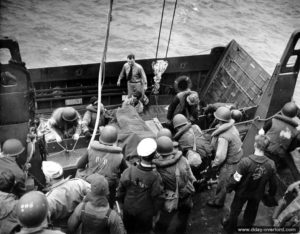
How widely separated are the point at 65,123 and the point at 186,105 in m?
2.31

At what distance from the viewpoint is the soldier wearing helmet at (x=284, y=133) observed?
6.31m

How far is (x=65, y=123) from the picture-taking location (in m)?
6.82

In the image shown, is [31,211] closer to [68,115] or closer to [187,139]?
[187,139]

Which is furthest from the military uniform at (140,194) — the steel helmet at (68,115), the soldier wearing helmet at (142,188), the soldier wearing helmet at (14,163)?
the steel helmet at (68,115)

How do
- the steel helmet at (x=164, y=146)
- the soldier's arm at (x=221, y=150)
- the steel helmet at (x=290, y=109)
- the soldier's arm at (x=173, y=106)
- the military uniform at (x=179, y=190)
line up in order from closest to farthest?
the steel helmet at (x=164, y=146)
the military uniform at (x=179, y=190)
the soldier's arm at (x=221, y=150)
the steel helmet at (x=290, y=109)
the soldier's arm at (x=173, y=106)

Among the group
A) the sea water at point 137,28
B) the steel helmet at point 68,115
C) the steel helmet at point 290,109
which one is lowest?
the sea water at point 137,28

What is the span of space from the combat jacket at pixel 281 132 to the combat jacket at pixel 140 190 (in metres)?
2.36

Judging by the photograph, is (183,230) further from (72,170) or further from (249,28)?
(249,28)

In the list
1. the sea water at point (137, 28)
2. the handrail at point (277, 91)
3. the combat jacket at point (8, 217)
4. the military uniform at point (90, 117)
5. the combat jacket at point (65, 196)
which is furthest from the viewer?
the sea water at point (137, 28)

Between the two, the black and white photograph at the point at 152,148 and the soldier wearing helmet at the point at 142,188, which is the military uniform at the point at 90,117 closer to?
the black and white photograph at the point at 152,148

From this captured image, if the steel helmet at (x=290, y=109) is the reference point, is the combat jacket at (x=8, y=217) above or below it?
below

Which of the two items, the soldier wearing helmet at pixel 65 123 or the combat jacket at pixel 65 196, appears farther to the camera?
the soldier wearing helmet at pixel 65 123

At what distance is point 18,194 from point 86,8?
14.5m

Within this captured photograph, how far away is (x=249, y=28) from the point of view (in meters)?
18.0
